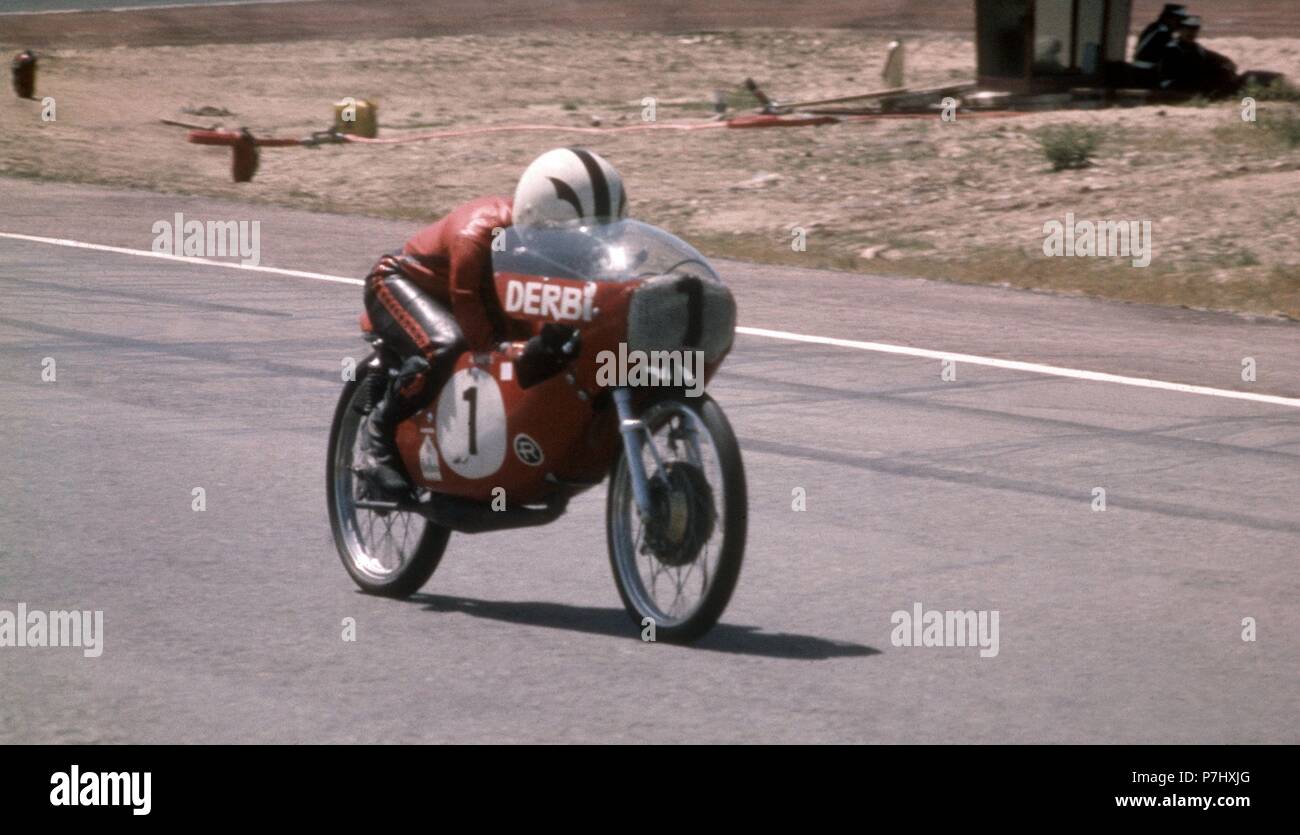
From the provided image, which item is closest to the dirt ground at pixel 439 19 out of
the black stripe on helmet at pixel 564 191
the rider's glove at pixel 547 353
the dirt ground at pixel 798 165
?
the dirt ground at pixel 798 165

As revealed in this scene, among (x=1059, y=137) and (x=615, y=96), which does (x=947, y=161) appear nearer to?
(x=1059, y=137)

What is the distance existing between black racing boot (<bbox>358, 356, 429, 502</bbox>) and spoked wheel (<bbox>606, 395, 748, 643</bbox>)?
2.98 ft

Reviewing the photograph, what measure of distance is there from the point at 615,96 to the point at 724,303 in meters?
36.5

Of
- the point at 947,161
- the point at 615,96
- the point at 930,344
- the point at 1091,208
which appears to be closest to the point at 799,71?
the point at 615,96

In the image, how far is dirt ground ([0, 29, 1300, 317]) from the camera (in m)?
19.4

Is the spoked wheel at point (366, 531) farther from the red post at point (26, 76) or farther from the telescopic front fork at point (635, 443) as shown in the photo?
the red post at point (26, 76)

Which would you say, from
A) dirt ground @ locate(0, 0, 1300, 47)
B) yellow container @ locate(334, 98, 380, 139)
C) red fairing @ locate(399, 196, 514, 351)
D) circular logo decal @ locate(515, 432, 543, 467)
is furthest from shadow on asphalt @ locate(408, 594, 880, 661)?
dirt ground @ locate(0, 0, 1300, 47)

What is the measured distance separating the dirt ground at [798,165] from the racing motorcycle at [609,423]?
401 inches

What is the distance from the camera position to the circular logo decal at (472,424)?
7.30 meters

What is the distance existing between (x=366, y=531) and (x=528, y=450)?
3.61 ft

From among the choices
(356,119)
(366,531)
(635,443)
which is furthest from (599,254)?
(356,119)

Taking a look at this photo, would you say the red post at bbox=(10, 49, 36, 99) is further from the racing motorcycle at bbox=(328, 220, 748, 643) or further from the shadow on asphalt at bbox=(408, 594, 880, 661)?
the shadow on asphalt at bbox=(408, 594, 880, 661)

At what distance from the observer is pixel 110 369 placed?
1280 centimetres

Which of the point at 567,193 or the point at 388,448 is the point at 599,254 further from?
the point at 388,448
